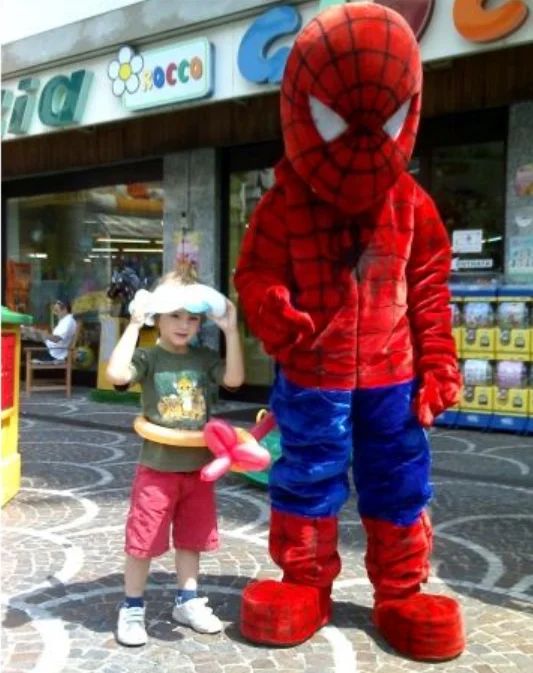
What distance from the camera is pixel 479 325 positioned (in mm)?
8102

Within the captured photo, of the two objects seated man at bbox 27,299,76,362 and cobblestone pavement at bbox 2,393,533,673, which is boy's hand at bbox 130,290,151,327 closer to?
cobblestone pavement at bbox 2,393,533,673

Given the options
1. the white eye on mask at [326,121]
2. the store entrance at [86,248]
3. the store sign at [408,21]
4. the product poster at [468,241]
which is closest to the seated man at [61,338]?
the store entrance at [86,248]

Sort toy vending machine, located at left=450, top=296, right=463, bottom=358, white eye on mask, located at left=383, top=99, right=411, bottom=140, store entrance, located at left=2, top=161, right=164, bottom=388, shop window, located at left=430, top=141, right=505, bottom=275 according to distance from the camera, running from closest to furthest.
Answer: white eye on mask, located at left=383, top=99, right=411, bottom=140 → toy vending machine, located at left=450, top=296, right=463, bottom=358 → shop window, located at left=430, top=141, right=505, bottom=275 → store entrance, located at left=2, top=161, right=164, bottom=388

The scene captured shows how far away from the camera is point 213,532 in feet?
10.8

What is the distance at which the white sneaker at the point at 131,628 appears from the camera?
10.2ft

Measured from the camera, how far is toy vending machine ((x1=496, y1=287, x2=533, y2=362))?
25.7 ft

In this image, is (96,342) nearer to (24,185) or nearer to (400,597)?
(24,185)

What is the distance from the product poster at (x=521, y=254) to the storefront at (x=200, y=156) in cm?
1

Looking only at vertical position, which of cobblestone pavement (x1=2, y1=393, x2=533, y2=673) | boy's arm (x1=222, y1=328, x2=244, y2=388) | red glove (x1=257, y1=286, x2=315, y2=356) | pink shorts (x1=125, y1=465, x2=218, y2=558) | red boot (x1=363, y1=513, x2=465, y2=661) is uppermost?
red glove (x1=257, y1=286, x2=315, y2=356)

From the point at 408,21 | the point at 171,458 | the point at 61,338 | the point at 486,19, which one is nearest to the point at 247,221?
the point at 61,338

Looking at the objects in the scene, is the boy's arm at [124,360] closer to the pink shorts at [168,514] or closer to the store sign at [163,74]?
the pink shorts at [168,514]

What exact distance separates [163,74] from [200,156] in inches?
67.9

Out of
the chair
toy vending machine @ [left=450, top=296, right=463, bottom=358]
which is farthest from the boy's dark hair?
the chair

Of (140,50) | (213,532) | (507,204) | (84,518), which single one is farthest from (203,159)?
(213,532)
